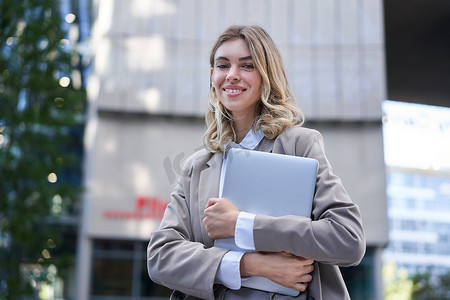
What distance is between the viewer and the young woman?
135cm

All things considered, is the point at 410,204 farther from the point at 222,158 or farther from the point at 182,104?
the point at 222,158

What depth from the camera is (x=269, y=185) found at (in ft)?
4.57

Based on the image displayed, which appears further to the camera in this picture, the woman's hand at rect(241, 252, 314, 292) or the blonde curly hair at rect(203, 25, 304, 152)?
the blonde curly hair at rect(203, 25, 304, 152)

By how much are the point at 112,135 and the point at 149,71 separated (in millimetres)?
2132

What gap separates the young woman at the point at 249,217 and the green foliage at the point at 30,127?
7.62 metres

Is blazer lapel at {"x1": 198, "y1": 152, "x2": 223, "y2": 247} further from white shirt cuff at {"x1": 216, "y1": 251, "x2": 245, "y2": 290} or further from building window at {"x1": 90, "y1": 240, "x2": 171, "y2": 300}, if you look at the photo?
building window at {"x1": 90, "y1": 240, "x2": 171, "y2": 300}

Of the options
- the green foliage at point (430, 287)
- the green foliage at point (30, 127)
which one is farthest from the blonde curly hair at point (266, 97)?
the green foliage at point (430, 287)

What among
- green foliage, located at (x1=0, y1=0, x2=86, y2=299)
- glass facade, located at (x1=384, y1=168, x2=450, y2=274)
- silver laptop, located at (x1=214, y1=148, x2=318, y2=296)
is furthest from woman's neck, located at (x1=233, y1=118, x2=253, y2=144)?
glass facade, located at (x1=384, y1=168, x2=450, y2=274)

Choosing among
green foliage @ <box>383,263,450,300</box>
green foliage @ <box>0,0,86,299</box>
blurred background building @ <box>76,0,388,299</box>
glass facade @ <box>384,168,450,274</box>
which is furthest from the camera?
glass facade @ <box>384,168,450,274</box>

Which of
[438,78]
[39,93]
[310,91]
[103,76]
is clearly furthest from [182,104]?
[438,78]

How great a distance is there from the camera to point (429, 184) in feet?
234

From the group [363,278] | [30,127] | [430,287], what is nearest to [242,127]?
[30,127]

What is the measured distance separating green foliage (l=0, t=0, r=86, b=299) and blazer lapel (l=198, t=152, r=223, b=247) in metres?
7.67

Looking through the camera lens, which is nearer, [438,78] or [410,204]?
[438,78]
